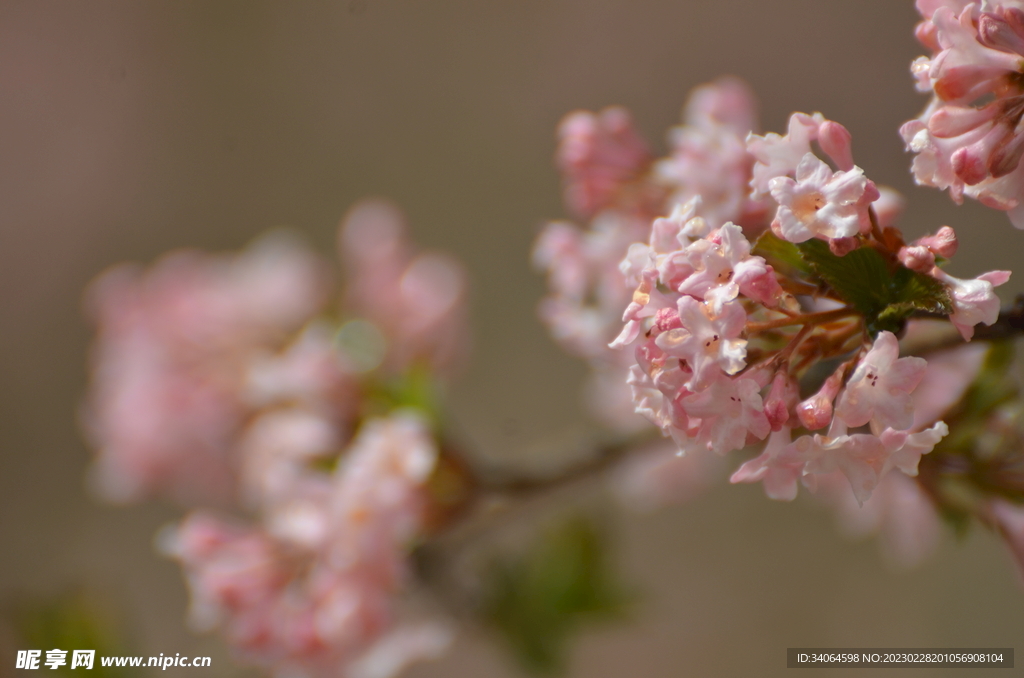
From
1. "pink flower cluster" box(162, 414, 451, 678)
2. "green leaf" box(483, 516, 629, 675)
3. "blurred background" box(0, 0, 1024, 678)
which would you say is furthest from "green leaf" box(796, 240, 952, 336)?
"blurred background" box(0, 0, 1024, 678)

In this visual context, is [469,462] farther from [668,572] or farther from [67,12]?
[67,12]

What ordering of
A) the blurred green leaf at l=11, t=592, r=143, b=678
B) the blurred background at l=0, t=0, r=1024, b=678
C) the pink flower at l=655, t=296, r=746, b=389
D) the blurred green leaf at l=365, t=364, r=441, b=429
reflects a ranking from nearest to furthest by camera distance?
the pink flower at l=655, t=296, r=746, b=389 → the blurred green leaf at l=365, t=364, r=441, b=429 → the blurred green leaf at l=11, t=592, r=143, b=678 → the blurred background at l=0, t=0, r=1024, b=678

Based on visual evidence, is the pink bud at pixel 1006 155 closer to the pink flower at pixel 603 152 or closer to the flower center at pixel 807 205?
the flower center at pixel 807 205

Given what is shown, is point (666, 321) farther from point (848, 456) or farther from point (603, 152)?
point (603, 152)

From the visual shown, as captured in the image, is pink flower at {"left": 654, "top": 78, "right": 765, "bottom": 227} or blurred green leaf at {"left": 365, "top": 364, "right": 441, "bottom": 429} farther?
blurred green leaf at {"left": 365, "top": 364, "right": 441, "bottom": 429}

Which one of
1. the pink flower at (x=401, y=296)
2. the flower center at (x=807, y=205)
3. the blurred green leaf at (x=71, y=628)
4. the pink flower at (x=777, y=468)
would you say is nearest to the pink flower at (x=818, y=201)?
the flower center at (x=807, y=205)

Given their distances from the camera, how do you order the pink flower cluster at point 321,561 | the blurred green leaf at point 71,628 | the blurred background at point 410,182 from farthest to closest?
the blurred background at point 410,182 < the blurred green leaf at point 71,628 < the pink flower cluster at point 321,561

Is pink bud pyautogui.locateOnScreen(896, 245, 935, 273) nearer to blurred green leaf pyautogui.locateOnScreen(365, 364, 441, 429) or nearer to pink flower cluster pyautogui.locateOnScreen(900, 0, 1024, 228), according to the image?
pink flower cluster pyautogui.locateOnScreen(900, 0, 1024, 228)
